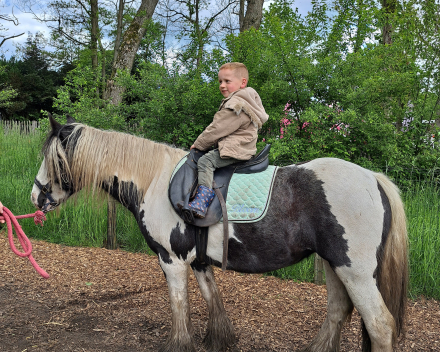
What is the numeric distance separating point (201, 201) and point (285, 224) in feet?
1.91

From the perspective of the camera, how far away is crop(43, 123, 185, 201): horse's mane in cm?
256

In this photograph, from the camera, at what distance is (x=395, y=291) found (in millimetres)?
2270

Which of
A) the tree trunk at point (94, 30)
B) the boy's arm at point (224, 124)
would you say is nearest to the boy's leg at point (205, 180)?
the boy's arm at point (224, 124)

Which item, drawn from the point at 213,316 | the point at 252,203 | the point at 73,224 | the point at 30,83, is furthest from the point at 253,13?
the point at 30,83

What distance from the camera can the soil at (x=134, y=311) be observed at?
2.97m

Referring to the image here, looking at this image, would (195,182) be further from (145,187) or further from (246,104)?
(246,104)

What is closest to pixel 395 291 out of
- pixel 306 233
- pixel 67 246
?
pixel 306 233

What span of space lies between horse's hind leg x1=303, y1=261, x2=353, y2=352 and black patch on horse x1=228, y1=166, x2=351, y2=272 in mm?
463

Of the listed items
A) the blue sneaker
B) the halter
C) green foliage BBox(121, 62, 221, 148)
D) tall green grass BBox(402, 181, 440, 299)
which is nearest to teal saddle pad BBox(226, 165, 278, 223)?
the blue sneaker

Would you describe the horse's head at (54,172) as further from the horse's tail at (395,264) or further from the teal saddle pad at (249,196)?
the horse's tail at (395,264)

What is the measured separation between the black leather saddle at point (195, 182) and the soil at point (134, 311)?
1330 millimetres

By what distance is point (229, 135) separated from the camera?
99.2 inches

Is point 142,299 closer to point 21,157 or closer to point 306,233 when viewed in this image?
point 306,233

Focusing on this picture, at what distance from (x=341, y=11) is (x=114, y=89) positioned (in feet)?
18.7
